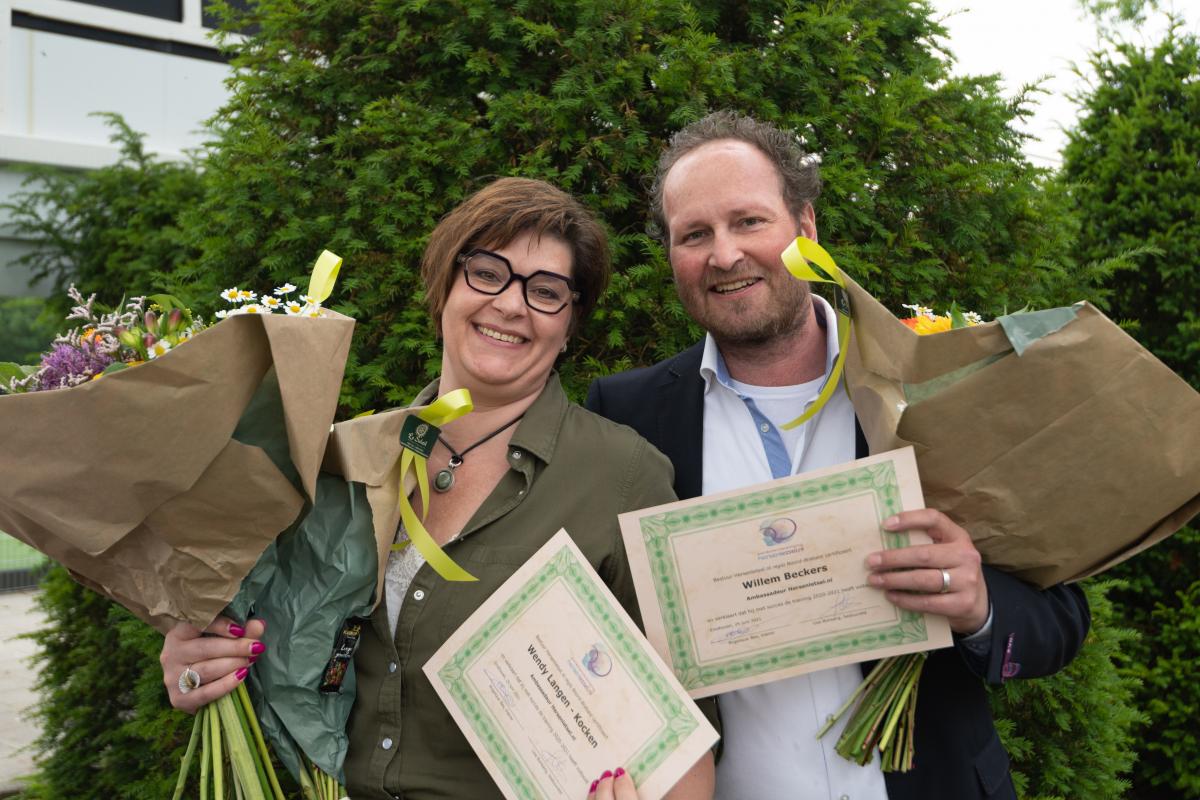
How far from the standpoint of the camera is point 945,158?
3.27 m

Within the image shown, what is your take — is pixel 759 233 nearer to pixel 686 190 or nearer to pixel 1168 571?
pixel 686 190

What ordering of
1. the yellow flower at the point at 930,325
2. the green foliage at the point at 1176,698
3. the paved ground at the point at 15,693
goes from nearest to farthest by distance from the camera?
the yellow flower at the point at 930,325, the green foliage at the point at 1176,698, the paved ground at the point at 15,693

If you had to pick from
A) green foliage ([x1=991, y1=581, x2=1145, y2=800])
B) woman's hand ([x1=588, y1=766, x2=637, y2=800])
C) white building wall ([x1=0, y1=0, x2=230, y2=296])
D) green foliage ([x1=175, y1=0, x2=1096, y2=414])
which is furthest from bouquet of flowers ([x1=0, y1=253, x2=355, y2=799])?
white building wall ([x1=0, y1=0, x2=230, y2=296])

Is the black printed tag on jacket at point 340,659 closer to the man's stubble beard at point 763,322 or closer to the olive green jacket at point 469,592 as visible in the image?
the olive green jacket at point 469,592

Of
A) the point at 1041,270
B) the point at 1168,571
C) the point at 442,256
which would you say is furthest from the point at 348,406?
the point at 1168,571

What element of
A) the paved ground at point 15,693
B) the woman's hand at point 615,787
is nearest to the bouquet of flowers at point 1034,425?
the woman's hand at point 615,787

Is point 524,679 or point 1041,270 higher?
point 1041,270

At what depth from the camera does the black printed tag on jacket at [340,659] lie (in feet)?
6.34

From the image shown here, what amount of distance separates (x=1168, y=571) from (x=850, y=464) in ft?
13.2

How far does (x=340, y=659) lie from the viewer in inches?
76.6

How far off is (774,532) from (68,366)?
1282 mm

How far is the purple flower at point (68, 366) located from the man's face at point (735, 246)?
4.29 ft

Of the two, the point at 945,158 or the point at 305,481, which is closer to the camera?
the point at 305,481
